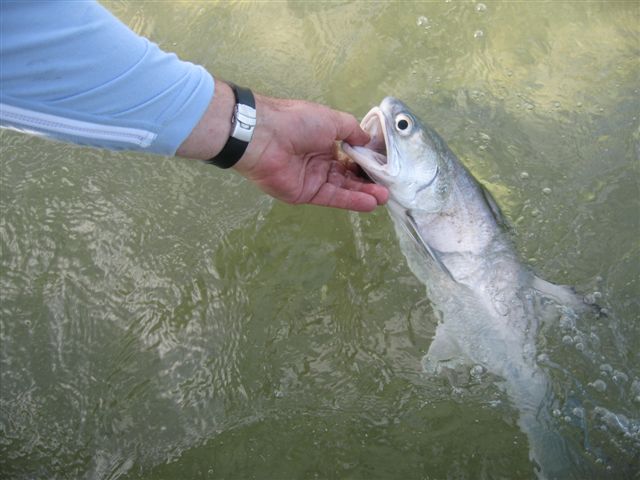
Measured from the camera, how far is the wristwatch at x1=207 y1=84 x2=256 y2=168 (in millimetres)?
2297

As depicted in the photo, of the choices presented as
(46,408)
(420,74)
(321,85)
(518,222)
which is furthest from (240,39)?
(46,408)

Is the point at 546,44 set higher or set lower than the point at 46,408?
higher

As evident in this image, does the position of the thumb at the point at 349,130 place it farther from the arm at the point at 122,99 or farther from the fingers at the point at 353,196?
the fingers at the point at 353,196

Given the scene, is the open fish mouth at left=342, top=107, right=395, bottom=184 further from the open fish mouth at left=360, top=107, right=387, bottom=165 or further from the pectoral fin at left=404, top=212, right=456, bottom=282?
the pectoral fin at left=404, top=212, right=456, bottom=282

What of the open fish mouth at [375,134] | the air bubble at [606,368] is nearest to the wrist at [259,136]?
the open fish mouth at [375,134]

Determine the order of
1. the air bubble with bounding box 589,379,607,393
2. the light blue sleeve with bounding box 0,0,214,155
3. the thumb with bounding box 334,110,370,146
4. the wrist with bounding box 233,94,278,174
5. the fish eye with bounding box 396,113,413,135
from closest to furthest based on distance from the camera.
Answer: the light blue sleeve with bounding box 0,0,214,155, the wrist with bounding box 233,94,278,174, the thumb with bounding box 334,110,370,146, the fish eye with bounding box 396,113,413,135, the air bubble with bounding box 589,379,607,393

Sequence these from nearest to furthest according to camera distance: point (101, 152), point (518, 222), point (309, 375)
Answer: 1. point (309, 375)
2. point (518, 222)
3. point (101, 152)

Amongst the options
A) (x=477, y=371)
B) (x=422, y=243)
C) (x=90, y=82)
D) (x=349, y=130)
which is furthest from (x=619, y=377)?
(x=90, y=82)

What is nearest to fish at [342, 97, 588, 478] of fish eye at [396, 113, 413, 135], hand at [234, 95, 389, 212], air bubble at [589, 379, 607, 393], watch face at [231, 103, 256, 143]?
fish eye at [396, 113, 413, 135]

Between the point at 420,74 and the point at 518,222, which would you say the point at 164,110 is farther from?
the point at 420,74

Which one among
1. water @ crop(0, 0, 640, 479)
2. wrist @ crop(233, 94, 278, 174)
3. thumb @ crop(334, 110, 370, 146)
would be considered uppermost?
thumb @ crop(334, 110, 370, 146)

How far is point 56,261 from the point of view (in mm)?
3170

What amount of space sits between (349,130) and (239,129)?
0.52m

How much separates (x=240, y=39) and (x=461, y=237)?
2366 mm
